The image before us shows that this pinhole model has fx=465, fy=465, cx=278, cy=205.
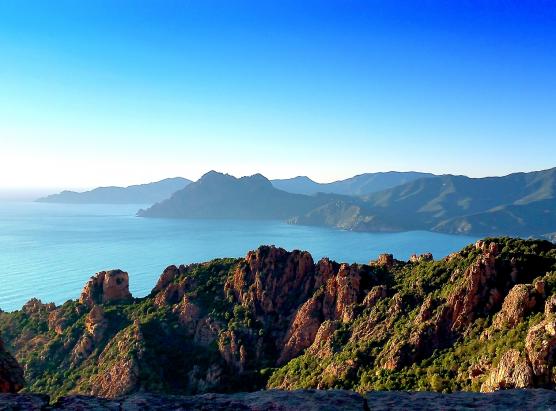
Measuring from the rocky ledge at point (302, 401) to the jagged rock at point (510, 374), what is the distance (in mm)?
18247

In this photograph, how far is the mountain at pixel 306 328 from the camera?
89.7 ft

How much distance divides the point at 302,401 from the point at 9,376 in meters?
6.38

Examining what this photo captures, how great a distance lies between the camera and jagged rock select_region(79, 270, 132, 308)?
55.1 m

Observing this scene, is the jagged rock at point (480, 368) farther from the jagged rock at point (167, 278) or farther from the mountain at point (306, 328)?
the jagged rock at point (167, 278)

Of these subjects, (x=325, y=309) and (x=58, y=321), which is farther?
(x=58, y=321)

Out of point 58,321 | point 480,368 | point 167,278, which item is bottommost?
A: point 58,321

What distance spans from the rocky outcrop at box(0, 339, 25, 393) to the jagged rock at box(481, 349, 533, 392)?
19535 mm

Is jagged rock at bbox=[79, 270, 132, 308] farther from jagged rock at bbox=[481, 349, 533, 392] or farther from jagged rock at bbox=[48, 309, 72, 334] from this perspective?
jagged rock at bbox=[481, 349, 533, 392]

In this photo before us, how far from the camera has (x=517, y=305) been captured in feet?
90.8

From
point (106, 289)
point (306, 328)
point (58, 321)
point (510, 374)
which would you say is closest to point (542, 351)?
point (510, 374)

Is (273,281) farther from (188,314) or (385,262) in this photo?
(385,262)

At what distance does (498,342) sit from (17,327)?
53.1 metres

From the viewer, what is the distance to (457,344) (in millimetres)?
29922

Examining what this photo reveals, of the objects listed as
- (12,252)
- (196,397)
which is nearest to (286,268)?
(196,397)
